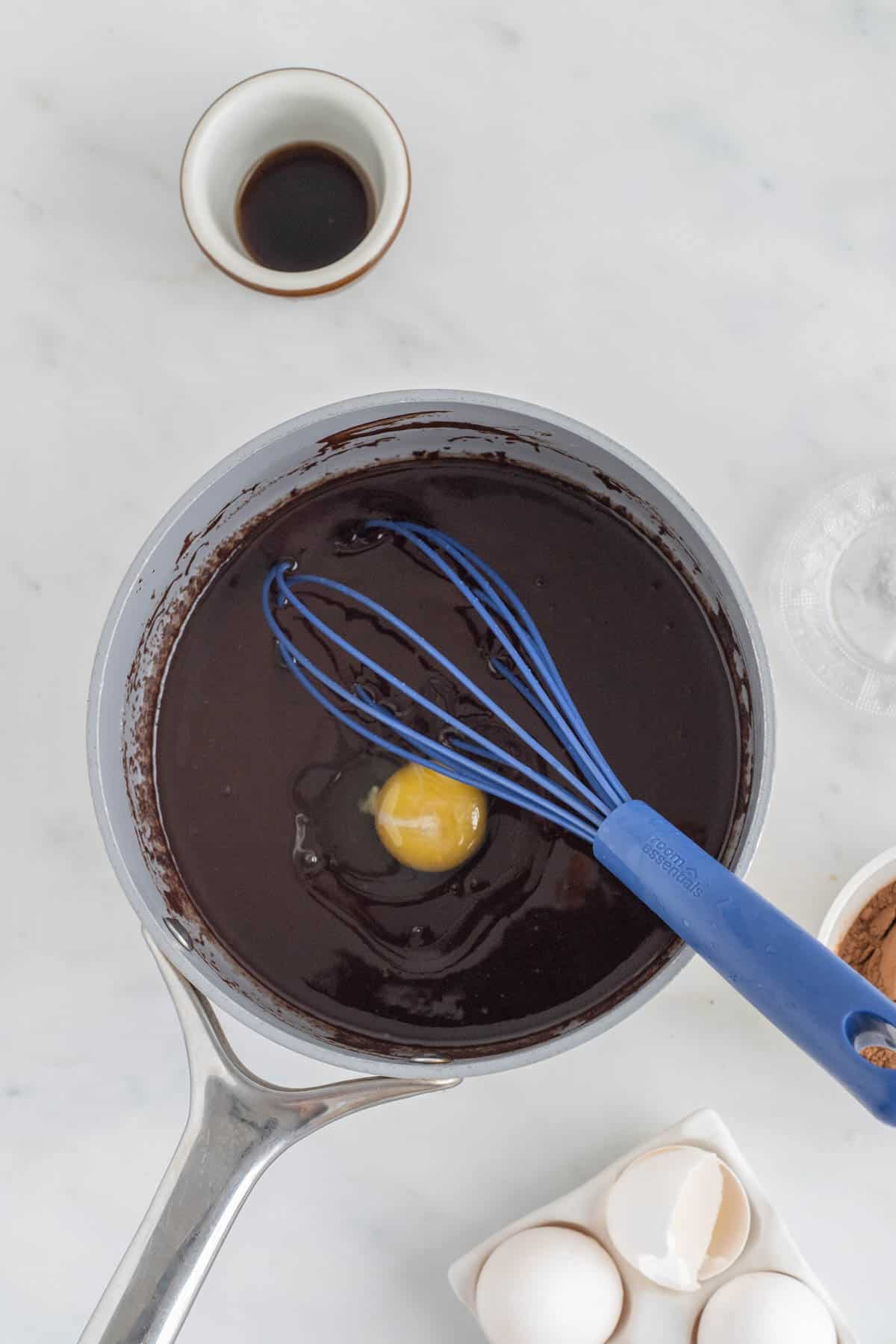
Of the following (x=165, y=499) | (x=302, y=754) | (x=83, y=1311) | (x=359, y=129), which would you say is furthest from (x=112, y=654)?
(x=83, y=1311)

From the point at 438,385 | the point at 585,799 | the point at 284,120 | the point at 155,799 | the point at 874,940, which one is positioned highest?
the point at 284,120

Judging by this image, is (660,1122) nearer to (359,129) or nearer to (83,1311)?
(83,1311)

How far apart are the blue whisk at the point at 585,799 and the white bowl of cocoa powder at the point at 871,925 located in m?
0.21

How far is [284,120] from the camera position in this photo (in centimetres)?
73

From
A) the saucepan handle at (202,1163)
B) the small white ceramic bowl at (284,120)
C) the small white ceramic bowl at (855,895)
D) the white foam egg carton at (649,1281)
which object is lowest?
the white foam egg carton at (649,1281)

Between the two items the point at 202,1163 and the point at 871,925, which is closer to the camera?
the point at 202,1163

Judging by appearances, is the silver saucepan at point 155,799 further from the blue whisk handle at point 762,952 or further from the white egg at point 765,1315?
the white egg at point 765,1315

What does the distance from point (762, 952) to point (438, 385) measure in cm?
43

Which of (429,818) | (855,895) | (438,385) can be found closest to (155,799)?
(429,818)

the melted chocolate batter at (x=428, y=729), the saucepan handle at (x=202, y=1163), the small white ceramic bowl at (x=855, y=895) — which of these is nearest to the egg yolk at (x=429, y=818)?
the melted chocolate batter at (x=428, y=729)

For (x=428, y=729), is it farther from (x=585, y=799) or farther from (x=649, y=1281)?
(x=649, y=1281)

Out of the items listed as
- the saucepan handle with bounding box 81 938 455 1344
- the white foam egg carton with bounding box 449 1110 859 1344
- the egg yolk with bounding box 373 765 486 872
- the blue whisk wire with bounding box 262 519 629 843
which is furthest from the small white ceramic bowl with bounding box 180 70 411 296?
the white foam egg carton with bounding box 449 1110 859 1344

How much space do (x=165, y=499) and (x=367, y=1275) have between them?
52cm

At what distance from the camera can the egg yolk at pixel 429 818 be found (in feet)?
2.05
